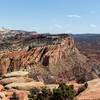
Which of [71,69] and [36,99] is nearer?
[36,99]

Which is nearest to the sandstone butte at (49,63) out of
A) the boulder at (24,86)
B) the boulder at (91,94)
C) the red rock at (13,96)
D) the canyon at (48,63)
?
the canyon at (48,63)

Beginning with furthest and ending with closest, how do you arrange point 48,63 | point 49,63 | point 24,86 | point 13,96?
point 49,63 < point 48,63 < point 24,86 < point 13,96

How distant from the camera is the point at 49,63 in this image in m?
75.4

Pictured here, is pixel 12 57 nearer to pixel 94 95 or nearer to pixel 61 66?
pixel 61 66

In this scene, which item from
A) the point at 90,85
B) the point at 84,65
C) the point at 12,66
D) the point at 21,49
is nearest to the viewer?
the point at 90,85

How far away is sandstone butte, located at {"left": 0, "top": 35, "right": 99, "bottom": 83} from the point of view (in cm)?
6750

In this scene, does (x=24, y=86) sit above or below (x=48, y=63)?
above

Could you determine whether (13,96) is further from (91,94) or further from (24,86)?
(91,94)

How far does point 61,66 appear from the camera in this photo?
7894 centimetres

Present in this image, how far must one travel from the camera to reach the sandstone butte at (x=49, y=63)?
221 ft

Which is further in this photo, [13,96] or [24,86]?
[24,86]

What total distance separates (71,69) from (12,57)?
21.5m

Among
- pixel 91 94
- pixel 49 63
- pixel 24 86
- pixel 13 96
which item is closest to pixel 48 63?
pixel 49 63

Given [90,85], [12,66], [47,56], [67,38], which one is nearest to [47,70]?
[47,56]
